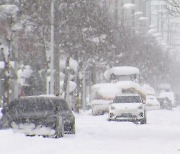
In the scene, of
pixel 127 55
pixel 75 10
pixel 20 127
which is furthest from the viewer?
pixel 127 55

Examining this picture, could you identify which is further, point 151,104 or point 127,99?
point 151,104

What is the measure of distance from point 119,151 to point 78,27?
79.3ft

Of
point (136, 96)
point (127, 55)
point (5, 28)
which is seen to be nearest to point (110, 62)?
point (127, 55)

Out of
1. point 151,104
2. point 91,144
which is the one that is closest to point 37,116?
point 91,144

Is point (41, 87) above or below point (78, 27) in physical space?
below

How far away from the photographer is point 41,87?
145ft

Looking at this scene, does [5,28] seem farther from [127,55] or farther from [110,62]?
[127,55]

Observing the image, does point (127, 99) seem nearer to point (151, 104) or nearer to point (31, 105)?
point (31, 105)

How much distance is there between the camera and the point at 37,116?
721 inches

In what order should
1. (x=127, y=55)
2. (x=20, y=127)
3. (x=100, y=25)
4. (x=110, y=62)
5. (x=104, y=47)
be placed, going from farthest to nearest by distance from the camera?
(x=127, y=55)
(x=110, y=62)
(x=104, y=47)
(x=100, y=25)
(x=20, y=127)

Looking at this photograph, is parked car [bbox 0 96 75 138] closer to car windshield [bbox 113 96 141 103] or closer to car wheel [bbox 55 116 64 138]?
car wheel [bbox 55 116 64 138]

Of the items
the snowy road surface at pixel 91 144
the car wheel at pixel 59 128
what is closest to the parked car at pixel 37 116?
the car wheel at pixel 59 128

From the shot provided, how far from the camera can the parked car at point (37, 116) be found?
18.3 m

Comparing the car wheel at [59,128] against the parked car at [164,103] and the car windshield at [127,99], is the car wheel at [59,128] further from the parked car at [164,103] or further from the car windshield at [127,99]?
the parked car at [164,103]
